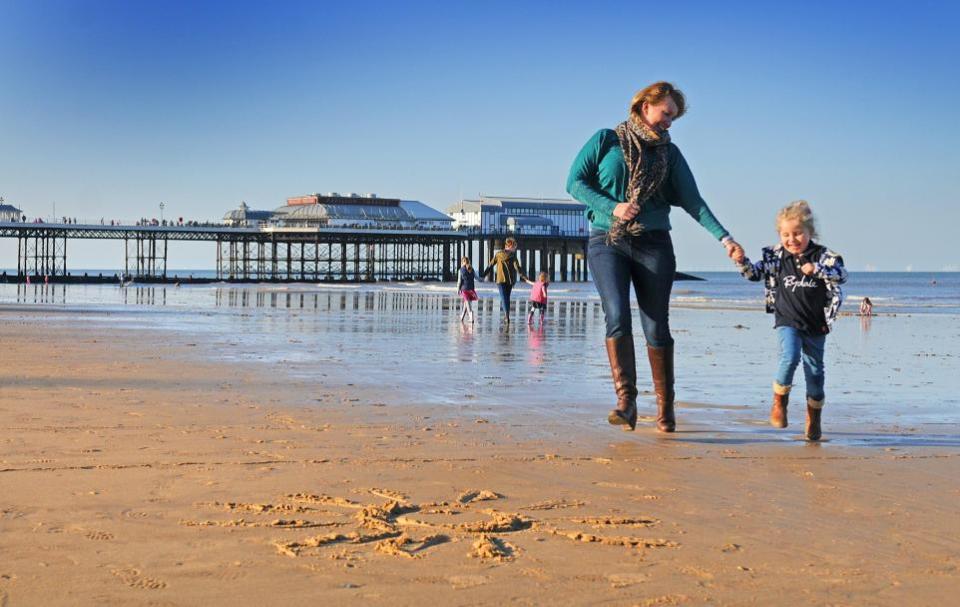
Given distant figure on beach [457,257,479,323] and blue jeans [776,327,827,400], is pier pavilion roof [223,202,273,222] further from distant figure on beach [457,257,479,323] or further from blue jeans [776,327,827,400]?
blue jeans [776,327,827,400]

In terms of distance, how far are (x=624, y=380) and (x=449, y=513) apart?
2492mm

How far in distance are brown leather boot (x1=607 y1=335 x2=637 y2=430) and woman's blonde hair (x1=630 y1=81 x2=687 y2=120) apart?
123 cm

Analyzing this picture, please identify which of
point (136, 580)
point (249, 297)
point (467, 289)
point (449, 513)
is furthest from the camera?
point (249, 297)

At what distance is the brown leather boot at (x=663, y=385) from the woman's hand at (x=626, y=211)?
30.0 inches

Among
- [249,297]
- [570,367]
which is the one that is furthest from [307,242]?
[570,367]

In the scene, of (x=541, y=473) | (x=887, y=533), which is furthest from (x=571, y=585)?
(x=541, y=473)

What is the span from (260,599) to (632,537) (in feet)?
4.06

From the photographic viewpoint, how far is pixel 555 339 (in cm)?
1540

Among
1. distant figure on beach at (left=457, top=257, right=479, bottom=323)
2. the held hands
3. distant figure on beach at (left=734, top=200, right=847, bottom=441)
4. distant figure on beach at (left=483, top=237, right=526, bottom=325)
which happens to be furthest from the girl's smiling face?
distant figure on beach at (left=457, top=257, right=479, bottom=323)

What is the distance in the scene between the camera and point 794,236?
6199 millimetres

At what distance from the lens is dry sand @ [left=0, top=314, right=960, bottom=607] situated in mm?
3037

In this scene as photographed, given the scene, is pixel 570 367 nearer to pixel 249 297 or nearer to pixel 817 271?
pixel 817 271

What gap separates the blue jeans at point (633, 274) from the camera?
6.36 metres

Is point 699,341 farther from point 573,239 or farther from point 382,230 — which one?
point 573,239
